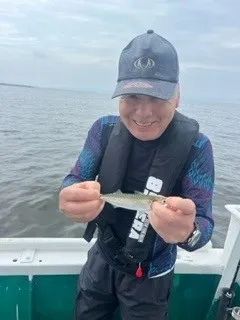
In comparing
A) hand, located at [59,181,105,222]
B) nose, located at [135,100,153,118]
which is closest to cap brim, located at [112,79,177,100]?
nose, located at [135,100,153,118]

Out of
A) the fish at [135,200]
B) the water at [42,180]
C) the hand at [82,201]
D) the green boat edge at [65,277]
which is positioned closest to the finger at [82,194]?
the hand at [82,201]

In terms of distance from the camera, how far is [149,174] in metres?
2.62

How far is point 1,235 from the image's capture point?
7496 mm

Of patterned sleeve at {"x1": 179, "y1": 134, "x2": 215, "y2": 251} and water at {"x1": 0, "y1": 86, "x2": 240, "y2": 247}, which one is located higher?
patterned sleeve at {"x1": 179, "y1": 134, "x2": 215, "y2": 251}

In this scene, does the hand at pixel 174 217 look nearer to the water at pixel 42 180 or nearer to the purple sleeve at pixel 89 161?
the purple sleeve at pixel 89 161

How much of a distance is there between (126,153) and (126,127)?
0.20 m

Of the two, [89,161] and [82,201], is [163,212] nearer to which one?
[82,201]

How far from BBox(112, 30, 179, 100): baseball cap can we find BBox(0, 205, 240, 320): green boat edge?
1.48 m

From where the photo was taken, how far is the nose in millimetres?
2342

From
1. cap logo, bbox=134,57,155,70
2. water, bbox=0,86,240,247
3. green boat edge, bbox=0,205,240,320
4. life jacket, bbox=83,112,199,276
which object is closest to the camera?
cap logo, bbox=134,57,155,70

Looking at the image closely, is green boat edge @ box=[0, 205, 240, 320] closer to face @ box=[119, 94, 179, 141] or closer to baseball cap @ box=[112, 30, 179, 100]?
face @ box=[119, 94, 179, 141]

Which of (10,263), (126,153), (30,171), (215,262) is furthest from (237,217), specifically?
(30,171)

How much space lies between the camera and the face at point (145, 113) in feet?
7.73

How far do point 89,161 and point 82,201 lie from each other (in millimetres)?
649
